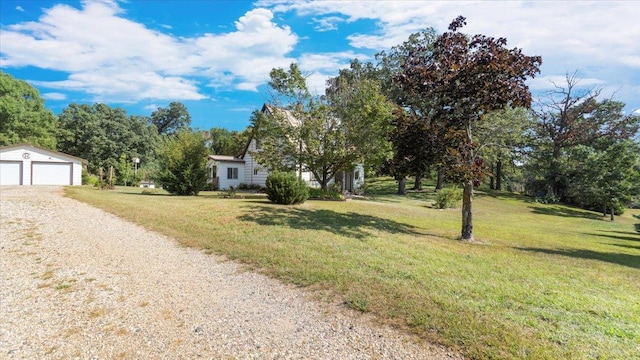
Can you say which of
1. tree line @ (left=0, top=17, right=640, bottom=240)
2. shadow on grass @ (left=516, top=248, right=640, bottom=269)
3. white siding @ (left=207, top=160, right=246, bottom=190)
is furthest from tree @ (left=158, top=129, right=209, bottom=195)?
shadow on grass @ (left=516, top=248, right=640, bottom=269)

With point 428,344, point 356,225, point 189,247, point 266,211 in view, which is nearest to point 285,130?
point 266,211

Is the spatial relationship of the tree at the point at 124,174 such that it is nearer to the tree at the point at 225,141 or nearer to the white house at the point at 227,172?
the tree at the point at 225,141

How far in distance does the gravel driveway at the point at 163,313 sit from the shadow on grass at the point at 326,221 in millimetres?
3763

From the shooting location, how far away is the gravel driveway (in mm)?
3627

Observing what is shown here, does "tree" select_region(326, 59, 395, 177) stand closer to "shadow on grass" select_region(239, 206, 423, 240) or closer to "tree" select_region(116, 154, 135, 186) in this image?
"shadow on grass" select_region(239, 206, 423, 240)

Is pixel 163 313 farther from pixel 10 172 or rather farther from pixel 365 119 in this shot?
pixel 10 172

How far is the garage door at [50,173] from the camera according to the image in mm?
26625

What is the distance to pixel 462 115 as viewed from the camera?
11.0 m

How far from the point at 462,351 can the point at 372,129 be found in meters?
15.2

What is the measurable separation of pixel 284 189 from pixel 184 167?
7589mm

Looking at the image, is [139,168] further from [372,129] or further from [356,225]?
[356,225]

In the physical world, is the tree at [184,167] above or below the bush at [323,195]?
above

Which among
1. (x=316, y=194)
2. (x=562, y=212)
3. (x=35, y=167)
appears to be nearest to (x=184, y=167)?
(x=316, y=194)

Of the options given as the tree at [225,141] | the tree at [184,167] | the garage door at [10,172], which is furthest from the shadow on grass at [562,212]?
the garage door at [10,172]
